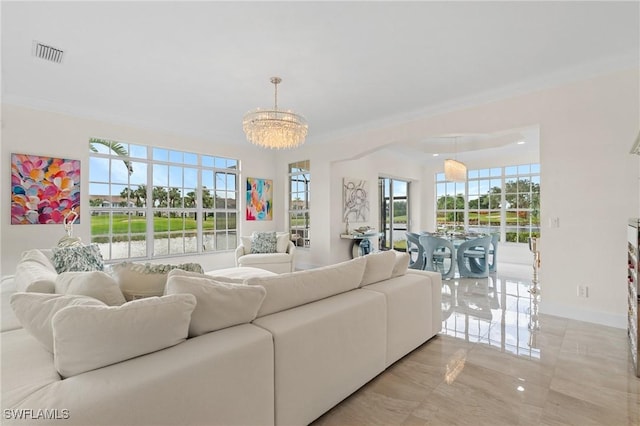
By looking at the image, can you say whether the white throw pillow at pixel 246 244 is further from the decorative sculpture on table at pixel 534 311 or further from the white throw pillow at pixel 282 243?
the decorative sculpture on table at pixel 534 311

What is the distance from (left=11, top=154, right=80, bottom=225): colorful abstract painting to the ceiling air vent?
178 cm

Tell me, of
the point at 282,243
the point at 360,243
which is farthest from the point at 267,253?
the point at 360,243

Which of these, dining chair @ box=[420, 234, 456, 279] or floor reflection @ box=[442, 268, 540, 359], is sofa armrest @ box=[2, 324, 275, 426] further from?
dining chair @ box=[420, 234, 456, 279]

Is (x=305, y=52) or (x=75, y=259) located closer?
(x=305, y=52)

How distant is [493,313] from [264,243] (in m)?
3.80

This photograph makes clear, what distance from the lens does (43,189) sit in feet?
14.1

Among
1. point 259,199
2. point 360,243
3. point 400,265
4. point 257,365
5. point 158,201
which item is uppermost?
point 259,199

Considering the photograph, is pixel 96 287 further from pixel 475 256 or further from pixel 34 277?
pixel 475 256

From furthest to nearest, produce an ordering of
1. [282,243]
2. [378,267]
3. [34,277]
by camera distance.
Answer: [282,243] → [378,267] → [34,277]

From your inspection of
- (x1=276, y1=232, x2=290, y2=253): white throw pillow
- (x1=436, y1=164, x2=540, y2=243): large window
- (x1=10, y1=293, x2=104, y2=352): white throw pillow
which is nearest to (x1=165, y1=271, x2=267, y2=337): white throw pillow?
(x1=10, y1=293, x2=104, y2=352): white throw pillow

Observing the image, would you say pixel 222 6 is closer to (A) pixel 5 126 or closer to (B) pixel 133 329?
(B) pixel 133 329

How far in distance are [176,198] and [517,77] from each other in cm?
561

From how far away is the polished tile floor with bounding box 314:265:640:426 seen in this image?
1846 millimetres

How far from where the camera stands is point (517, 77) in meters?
3.62
